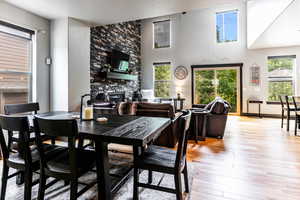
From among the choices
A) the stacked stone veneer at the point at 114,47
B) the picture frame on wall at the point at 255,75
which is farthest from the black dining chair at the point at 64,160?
the picture frame on wall at the point at 255,75

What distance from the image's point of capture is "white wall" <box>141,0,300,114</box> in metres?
7.06

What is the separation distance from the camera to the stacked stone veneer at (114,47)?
5.58 m

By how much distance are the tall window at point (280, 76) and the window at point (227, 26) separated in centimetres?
176

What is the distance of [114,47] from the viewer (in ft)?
21.7

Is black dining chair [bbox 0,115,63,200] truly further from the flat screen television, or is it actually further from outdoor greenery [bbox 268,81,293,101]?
outdoor greenery [bbox 268,81,293,101]

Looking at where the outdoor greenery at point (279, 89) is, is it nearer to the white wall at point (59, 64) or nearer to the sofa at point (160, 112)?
Result: the sofa at point (160, 112)

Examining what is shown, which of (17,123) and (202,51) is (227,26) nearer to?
(202,51)

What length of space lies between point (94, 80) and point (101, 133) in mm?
4408

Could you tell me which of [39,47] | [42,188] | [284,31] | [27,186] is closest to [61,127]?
[42,188]

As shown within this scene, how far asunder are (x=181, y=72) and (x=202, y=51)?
1.30m

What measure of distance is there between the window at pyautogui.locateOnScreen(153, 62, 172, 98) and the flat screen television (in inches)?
82.4

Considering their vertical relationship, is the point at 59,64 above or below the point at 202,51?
below

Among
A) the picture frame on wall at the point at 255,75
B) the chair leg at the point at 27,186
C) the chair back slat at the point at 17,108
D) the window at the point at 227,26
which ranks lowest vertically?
the chair leg at the point at 27,186

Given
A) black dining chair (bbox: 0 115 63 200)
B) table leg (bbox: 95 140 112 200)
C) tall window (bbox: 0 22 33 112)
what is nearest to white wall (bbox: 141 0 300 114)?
tall window (bbox: 0 22 33 112)
